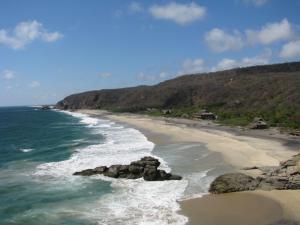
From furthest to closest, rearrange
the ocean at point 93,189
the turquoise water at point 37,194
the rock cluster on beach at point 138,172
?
→ 1. the rock cluster on beach at point 138,172
2. the turquoise water at point 37,194
3. the ocean at point 93,189

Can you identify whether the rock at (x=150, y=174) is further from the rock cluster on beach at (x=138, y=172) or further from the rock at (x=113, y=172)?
the rock at (x=113, y=172)

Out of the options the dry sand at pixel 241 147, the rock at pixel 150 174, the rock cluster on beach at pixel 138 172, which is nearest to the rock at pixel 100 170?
the rock cluster on beach at pixel 138 172

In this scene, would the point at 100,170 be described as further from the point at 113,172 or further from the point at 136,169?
the point at 136,169

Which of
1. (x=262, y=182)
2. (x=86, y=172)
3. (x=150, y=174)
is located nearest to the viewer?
(x=262, y=182)

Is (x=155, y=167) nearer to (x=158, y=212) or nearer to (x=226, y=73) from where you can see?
(x=158, y=212)

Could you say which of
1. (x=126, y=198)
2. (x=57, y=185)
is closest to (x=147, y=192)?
(x=126, y=198)

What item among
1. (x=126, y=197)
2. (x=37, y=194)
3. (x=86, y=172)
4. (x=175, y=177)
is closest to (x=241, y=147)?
(x=175, y=177)
